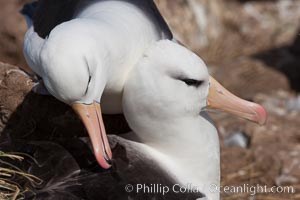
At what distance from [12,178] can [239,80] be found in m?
3.95

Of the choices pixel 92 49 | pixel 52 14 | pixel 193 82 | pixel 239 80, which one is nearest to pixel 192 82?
pixel 193 82

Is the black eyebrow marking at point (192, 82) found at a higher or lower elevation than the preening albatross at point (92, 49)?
lower

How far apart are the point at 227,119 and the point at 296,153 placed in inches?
35.5

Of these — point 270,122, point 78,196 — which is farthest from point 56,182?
point 270,122

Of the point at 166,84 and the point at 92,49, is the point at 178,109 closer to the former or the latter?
the point at 166,84

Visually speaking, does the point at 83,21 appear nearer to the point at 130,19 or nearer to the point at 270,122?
the point at 130,19

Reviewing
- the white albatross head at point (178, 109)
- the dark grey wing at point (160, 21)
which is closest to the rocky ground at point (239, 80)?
the white albatross head at point (178, 109)

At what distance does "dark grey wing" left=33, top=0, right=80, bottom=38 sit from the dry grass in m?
0.73

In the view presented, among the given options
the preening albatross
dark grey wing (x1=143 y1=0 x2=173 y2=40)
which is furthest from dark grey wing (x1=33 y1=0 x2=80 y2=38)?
dark grey wing (x1=143 y1=0 x2=173 y2=40)

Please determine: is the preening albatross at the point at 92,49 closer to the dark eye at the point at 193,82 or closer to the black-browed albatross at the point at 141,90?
the black-browed albatross at the point at 141,90

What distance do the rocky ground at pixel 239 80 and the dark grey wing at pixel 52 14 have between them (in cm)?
27

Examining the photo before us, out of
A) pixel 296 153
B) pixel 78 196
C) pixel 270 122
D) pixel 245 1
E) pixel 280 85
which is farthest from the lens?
pixel 245 1

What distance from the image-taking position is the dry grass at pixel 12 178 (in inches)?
159

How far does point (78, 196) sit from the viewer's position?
3969 mm
